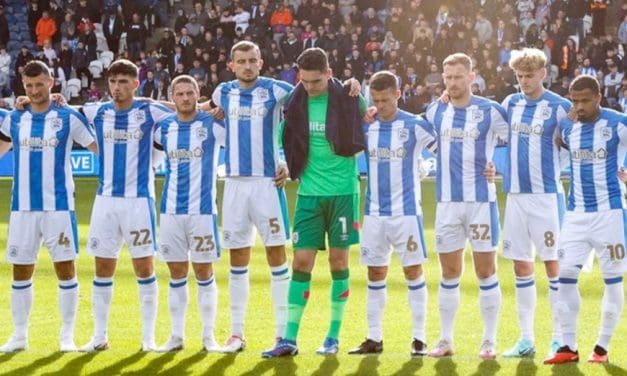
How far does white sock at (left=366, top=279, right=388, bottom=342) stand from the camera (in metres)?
8.97

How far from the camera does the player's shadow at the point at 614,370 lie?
8125mm

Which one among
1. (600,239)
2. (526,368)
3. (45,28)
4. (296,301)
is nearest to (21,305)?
(296,301)

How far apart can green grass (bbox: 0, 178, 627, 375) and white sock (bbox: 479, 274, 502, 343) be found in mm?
289

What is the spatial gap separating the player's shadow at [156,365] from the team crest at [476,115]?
107 inches

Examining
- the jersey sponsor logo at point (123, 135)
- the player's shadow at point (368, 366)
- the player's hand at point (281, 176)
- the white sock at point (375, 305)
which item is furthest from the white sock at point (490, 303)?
the jersey sponsor logo at point (123, 135)

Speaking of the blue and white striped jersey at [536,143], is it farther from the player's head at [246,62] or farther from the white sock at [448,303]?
the player's head at [246,62]

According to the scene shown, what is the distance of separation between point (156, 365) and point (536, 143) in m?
3.12

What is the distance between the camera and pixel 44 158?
919 cm

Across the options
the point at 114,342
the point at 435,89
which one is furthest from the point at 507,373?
the point at 435,89

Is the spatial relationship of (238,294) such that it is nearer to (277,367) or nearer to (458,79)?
(277,367)

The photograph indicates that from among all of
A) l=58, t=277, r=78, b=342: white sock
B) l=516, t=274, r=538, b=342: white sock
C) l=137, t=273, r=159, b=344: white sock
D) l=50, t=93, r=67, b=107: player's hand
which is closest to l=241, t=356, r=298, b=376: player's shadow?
l=137, t=273, r=159, b=344: white sock

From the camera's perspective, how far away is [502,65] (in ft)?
86.3

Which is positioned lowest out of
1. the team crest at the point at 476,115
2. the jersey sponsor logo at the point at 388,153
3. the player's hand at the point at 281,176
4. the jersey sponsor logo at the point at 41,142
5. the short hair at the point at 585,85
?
the player's hand at the point at 281,176

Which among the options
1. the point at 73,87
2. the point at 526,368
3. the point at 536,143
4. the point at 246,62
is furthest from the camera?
the point at 73,87
